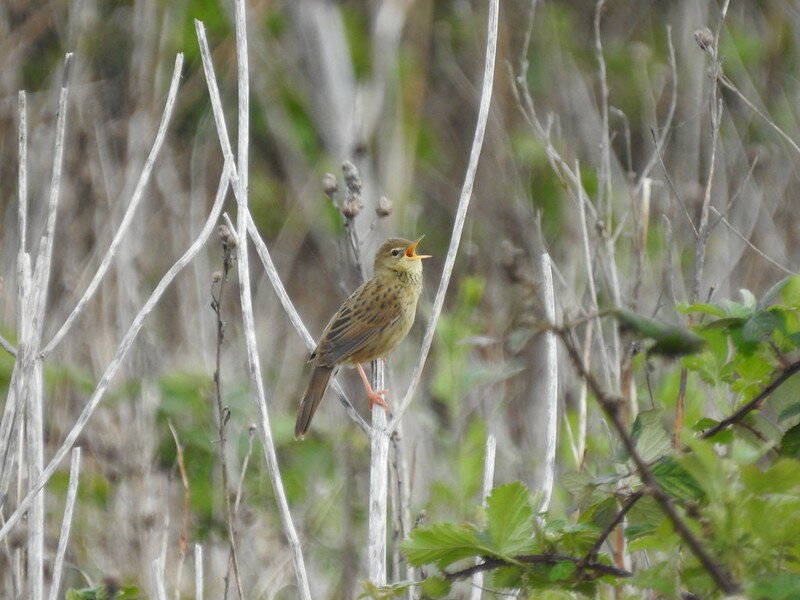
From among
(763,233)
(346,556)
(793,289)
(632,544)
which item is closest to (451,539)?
(632,544)

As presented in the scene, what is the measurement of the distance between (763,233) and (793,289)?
4870 millimetres

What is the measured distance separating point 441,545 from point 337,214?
19.9 ft

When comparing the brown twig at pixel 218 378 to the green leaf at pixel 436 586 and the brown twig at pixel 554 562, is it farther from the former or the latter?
the brown twig at pixel 554 562

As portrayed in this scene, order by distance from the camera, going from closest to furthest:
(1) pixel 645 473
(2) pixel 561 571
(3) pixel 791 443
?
(1) pixel 645 473 < (2) pixel 561 571 < (3) pixel 791 443

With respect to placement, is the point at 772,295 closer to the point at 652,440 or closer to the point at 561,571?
the point at 652,440

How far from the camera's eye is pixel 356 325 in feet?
15.6

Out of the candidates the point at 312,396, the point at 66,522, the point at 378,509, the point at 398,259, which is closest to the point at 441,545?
the point at 378,509

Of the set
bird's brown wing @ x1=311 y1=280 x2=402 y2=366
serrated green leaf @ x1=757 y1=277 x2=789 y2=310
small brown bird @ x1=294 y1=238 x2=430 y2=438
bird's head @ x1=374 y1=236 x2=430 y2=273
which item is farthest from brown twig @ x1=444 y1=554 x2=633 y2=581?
bird's head @ x1=374 y1=236 x2=430 y2=273

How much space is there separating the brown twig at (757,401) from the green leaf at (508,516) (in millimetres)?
325

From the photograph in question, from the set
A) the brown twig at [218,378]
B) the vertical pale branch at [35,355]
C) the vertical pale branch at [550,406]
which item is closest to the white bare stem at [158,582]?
the brown twig at [218,378]

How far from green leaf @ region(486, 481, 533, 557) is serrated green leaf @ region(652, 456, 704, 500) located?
21cm

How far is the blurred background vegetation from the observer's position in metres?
4.86

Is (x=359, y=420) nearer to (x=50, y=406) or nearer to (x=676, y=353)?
(x=676, y=353)

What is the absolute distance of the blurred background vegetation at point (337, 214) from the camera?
4863 mm
